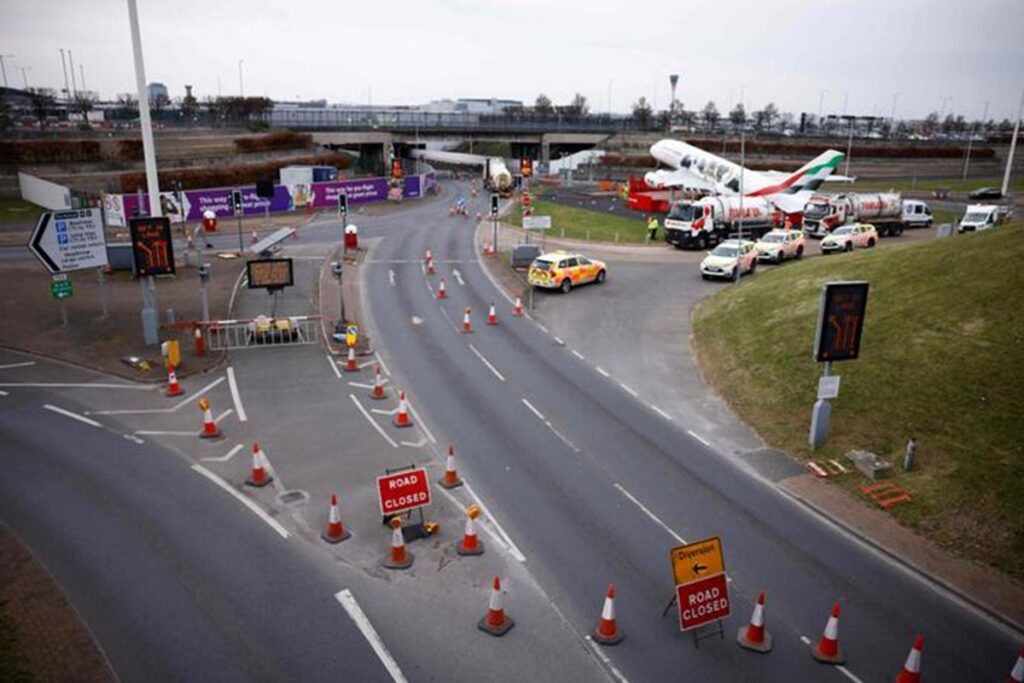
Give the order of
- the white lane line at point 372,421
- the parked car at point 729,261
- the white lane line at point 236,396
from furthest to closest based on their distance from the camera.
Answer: the parked car at point 729,261, the white lane line at point 236,396, the white lane line at point 372,421

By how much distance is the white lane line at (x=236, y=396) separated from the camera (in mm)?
19734

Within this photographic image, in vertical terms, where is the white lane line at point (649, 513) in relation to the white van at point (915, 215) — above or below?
below

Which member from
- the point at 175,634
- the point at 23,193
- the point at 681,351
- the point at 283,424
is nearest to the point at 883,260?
the point at 681,351

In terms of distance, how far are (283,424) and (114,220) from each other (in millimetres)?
32365

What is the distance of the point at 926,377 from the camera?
19.5 meters

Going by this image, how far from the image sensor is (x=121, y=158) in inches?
2739

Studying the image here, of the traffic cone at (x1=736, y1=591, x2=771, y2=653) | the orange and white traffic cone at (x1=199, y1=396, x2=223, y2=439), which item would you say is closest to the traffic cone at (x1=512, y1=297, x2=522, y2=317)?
the orange and white traffic cone at (x1=199, y1=396, x2=223, y2=439)

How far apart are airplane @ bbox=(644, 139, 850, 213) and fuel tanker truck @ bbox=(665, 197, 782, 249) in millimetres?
4049

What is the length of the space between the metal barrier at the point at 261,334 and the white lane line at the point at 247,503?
32.5 ft

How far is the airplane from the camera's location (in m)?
58.5

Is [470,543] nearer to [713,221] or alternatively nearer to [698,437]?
[698,437]

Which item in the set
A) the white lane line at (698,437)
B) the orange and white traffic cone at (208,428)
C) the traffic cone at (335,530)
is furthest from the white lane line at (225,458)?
the white lane line at (698,437)

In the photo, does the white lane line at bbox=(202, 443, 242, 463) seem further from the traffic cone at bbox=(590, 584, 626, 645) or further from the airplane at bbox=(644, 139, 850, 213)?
the airplane at bbox=(644, 139, 850, 213)

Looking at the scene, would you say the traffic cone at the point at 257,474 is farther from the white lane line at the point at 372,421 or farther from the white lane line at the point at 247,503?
the white lane line at the point at 372,421
